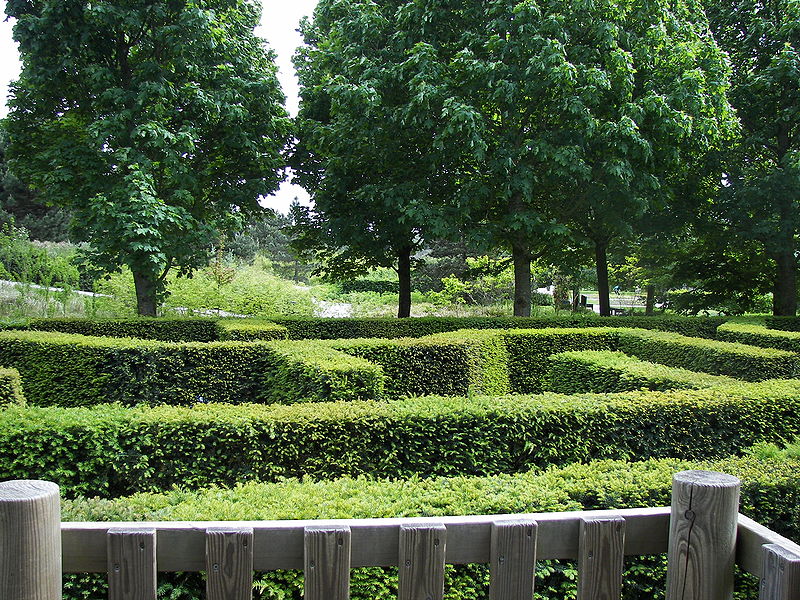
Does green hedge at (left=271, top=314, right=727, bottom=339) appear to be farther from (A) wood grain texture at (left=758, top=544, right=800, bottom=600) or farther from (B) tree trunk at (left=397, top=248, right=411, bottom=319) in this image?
(A) wood grain texture at (left=758, top=544, right=800, bottom=600)

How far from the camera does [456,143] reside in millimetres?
13625

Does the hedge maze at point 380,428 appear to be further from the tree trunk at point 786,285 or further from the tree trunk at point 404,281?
the tree trunk at point 786,285

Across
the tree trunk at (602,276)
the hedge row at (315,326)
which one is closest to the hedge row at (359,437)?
the hedge row at (315,326)

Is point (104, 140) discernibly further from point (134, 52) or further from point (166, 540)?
A: point (166, 540)

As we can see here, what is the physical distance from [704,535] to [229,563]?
1294mm

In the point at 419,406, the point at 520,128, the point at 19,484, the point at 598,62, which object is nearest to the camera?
the point at 19,484

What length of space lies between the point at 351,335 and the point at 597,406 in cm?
810

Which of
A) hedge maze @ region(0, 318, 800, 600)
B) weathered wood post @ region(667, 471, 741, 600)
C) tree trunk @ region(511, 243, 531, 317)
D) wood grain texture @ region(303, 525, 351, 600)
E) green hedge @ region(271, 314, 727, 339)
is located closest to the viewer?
wood grain texture @ region(303, 525, 351, 600)

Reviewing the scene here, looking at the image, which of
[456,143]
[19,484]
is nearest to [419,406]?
[19,484]

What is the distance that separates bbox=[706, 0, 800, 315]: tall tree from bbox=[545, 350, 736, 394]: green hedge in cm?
952

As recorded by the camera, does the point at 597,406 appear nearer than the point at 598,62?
Yes

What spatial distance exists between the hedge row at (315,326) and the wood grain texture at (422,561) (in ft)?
30.0

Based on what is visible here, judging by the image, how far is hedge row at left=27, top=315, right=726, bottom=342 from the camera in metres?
11.0

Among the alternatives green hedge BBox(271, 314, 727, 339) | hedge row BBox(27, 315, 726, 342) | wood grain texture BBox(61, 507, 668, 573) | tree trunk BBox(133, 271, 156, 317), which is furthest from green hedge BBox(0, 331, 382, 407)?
wood grain texture BBox(61, 507, 668, 573)
